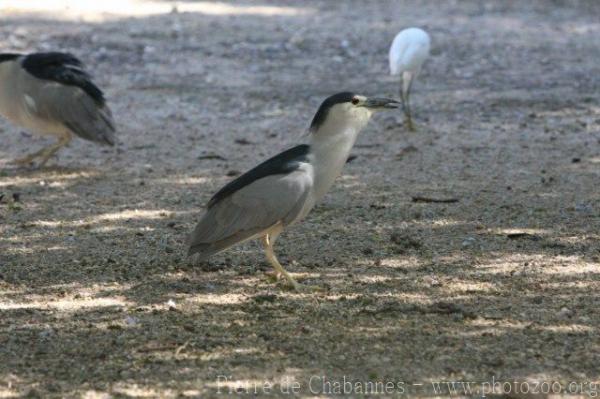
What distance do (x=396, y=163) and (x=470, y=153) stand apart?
712mm

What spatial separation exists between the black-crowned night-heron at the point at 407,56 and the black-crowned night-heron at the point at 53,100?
301 cm

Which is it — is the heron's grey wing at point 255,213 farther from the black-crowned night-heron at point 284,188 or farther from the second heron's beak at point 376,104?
the second heron's beak at point 376,104

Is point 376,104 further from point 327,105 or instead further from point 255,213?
point 255,213

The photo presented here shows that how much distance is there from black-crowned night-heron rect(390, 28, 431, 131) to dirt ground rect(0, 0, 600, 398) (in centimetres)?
37

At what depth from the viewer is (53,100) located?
9.09m

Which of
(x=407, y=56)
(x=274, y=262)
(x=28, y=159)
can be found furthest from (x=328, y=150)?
(x=407, y=56)

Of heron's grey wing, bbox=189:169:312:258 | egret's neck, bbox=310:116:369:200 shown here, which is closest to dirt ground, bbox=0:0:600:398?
heron's grey wing, bbox=189:169:312:258

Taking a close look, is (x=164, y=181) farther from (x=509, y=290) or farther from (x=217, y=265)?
(x=509, y=290)

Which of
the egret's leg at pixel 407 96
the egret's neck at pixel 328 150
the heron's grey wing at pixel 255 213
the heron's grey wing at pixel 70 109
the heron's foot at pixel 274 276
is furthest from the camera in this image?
the egret's leg at pixel 407 96

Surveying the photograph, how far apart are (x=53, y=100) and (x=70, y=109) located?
16 centimetres

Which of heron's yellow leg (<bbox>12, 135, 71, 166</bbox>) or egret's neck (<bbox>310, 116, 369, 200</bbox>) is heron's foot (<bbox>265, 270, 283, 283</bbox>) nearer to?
egret's neck (<bbox>310, 116, 369, 200</bbox>)

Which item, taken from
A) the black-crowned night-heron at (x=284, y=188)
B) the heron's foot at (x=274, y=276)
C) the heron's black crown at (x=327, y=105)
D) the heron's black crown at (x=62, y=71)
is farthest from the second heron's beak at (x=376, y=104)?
the heron's black crown at (x=62, y=71)

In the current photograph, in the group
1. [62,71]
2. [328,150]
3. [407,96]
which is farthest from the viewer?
[407,96]

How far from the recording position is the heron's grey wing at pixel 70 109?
29.7 ft
